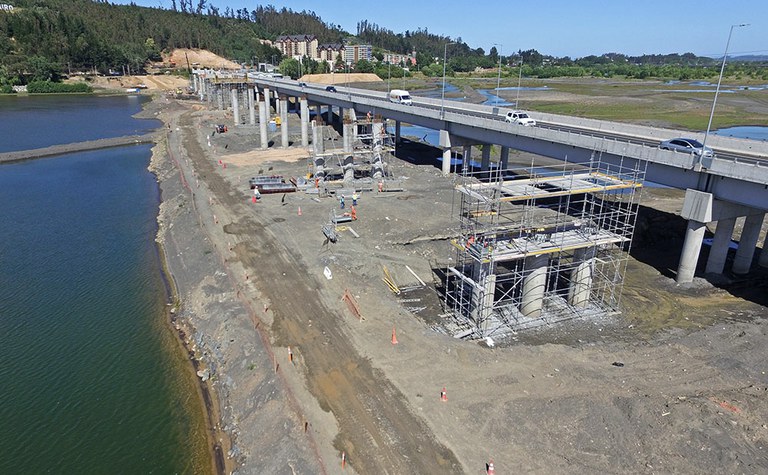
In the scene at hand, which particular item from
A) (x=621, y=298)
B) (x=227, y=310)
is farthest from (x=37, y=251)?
(x=621, y=298)

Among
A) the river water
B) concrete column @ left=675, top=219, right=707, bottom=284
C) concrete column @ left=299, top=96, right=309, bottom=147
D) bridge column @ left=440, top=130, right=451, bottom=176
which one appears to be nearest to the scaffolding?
concrete column @ left=675, top=219, right=707, bottom=284

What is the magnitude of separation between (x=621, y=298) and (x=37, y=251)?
4397 cm

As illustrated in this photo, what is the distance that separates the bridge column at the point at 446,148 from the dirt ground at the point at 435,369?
69.3ft

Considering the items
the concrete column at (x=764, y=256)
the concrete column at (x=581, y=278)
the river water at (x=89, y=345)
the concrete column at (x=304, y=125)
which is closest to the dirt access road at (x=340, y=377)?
the river water at (x=89, y=345)

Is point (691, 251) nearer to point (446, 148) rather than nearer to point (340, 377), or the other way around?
point (340, 377)

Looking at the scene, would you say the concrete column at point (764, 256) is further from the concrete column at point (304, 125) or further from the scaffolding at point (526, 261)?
the concrete column at point (304, 125)

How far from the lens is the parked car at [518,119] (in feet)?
162

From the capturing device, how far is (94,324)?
93.6 feet

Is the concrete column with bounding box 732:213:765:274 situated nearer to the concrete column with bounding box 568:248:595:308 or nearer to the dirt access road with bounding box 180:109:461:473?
the concrete column with bounding box 568:248:595:308

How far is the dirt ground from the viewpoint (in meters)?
16.9

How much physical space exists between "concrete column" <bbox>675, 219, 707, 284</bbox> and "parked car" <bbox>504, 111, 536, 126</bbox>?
21904mm

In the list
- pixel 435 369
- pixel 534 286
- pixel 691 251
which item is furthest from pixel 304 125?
pixel 435 369

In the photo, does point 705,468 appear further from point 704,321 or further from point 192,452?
point 192,452

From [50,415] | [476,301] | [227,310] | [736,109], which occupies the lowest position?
[50,415]
